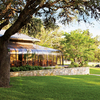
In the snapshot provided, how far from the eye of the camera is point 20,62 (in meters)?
19.1

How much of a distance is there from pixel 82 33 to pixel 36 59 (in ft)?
26.2

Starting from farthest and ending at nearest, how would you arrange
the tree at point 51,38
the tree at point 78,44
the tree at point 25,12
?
the tree at point 51,38 < the tree at point 78,44 < the tree at point 25,12

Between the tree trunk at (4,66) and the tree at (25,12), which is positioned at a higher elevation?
the tree at (25,12)

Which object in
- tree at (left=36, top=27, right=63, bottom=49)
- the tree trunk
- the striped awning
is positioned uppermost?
tree at (left=36, top=27, right=63, bottom=49)

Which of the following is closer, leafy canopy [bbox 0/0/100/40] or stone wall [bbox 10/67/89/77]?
leafy canopy [bbox 0/0/100/40]

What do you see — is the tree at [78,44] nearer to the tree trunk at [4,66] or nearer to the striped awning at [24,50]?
the striped awning at [24,50]

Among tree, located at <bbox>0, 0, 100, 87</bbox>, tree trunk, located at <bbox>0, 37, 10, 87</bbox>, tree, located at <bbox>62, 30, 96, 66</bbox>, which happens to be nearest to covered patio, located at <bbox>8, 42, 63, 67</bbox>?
tree, located at <bbox>62, 30, 96, 66</bbox>

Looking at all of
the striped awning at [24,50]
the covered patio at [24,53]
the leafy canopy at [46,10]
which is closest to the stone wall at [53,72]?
the covered patio at [24,53]

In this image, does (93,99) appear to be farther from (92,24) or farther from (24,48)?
(24,48)

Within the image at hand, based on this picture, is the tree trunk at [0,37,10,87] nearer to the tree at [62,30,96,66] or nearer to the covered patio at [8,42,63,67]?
the covered patio at [8,42,63,67]

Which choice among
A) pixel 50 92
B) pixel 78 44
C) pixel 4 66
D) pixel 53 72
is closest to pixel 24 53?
pixel 53 72

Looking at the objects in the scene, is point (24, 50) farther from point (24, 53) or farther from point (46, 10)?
point (46, 10)

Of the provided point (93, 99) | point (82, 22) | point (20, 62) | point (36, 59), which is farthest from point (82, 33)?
point (93, 99)

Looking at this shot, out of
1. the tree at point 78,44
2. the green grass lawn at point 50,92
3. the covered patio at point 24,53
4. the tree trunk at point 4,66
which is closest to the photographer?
the green grass lawn at point 50,92
